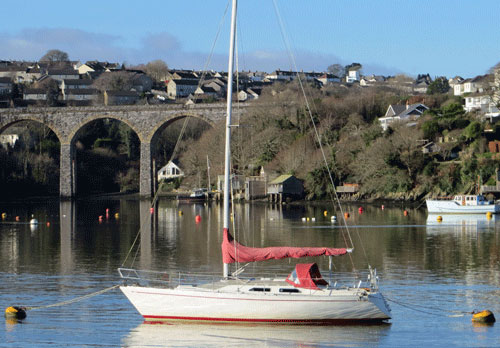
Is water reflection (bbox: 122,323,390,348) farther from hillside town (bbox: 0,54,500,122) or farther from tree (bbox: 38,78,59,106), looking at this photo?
tree (bbox: 38,78,59,106)

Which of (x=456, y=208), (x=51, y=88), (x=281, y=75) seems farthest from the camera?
(x=281, y=75)

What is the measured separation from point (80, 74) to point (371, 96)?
3161 inches

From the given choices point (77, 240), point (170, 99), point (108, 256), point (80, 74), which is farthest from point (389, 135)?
point (80, 74)

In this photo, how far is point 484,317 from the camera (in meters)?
21.9

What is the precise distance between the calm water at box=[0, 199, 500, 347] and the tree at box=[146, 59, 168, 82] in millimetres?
120873

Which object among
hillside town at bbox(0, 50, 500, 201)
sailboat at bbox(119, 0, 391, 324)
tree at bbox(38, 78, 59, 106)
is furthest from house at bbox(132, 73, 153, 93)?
sailboat at bbox(119, 0, 391, 324)

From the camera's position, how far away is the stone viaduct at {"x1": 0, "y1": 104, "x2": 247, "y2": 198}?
90.2m

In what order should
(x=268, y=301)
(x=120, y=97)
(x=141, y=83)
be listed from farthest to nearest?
(x=141, y=83)
(x=120, y=97)
(x=268, y=301)

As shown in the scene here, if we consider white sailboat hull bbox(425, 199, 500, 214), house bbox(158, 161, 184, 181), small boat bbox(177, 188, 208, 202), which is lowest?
white sailboat hull bbox(425, 199, 500, 214)

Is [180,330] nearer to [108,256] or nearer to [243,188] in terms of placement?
[108,256]

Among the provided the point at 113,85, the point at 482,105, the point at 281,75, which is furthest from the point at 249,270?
the point at 281,75

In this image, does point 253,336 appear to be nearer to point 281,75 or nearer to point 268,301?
point 268,301

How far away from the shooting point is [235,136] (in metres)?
78.8

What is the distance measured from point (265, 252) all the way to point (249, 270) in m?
7.92
